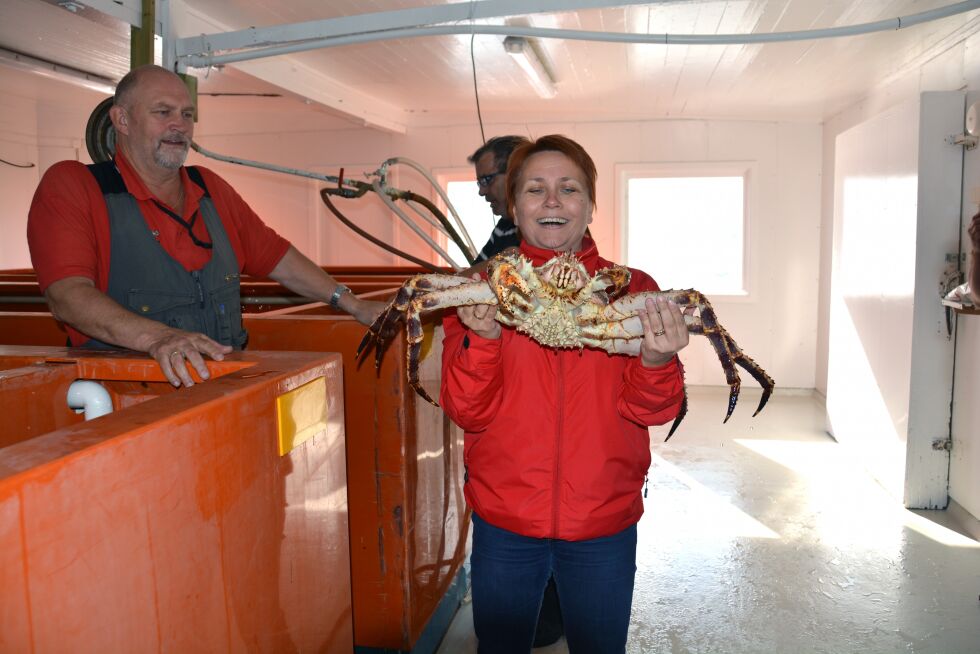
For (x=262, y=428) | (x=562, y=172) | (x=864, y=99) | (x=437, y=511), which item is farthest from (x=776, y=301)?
(x=262, y=428)

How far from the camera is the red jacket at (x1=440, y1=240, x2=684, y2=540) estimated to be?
182 cm

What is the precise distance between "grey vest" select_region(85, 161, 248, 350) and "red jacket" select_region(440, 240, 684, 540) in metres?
0.98

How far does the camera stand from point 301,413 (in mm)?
1648

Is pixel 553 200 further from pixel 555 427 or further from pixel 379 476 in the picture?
pixel 379 476

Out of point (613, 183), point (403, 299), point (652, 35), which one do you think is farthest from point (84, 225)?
point (613, 183)

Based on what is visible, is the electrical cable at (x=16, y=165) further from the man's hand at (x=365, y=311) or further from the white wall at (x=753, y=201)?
the man's hand at (x=365, y=311)

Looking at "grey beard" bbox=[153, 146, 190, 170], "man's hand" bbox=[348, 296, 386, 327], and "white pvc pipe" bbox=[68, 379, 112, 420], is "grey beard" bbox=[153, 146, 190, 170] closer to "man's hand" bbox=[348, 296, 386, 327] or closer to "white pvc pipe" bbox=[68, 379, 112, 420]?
"man's hand" bbox=[348, 296, 386, 327]

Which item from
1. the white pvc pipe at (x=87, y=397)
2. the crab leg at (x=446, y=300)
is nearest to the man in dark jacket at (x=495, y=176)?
the crab leg at (x=446, y=300)

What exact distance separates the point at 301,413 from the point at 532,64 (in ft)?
15.5

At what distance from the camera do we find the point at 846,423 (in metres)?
5.80

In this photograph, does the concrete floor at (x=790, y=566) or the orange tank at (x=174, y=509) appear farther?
the concrete floor at (x=790, y=566)

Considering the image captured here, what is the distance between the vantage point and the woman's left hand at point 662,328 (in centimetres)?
176

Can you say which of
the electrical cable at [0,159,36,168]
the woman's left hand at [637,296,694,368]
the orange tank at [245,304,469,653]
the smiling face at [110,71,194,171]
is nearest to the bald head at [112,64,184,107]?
the smiling face at [110,71,194,171]

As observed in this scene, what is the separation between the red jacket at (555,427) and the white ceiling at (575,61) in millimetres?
2308
